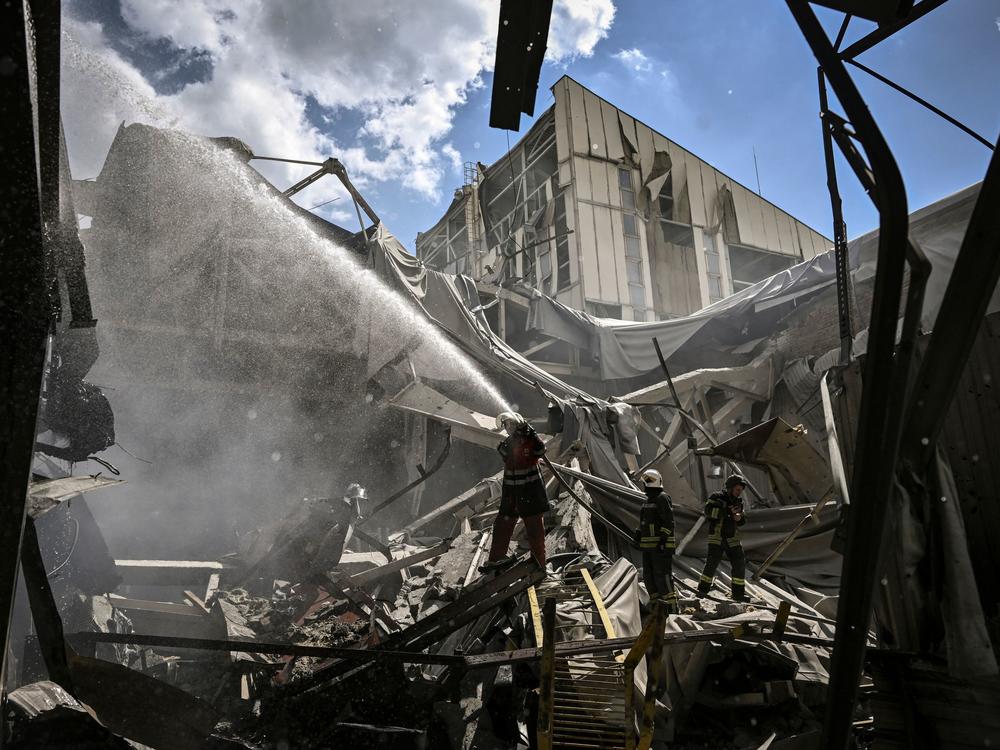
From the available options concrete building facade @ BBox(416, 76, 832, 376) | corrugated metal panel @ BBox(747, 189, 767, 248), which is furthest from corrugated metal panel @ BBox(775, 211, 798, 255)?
corrugated metal panel @ BBox(747, 189, 767, 248)

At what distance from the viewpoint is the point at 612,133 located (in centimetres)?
1830

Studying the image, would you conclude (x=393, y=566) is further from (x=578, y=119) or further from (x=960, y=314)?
(x=578, y=119)

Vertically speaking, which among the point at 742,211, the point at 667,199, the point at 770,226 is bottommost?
the point at 770,226

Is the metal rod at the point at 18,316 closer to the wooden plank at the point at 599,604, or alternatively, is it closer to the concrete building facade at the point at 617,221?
the wooden plank at the point at 599,604

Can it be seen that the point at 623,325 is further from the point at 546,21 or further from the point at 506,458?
the point at 546,21

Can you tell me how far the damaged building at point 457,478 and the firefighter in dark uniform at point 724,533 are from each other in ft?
0.16

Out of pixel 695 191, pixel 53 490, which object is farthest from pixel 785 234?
pixel 53 490

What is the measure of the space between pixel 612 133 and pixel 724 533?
15.4 m

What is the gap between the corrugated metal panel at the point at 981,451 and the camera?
83.0 inches

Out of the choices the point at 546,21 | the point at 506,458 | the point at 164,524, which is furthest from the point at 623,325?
the point at 546,21

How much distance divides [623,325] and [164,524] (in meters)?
10.0

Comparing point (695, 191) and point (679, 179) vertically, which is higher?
point (679, 179)

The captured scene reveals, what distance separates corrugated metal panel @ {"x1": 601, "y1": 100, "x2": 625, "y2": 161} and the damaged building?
1819mm

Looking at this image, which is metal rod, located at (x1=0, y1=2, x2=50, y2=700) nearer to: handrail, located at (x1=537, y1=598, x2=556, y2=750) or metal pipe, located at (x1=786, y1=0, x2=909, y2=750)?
handrail, located at (x1=537, y1=598, x2=556, y2=750)
